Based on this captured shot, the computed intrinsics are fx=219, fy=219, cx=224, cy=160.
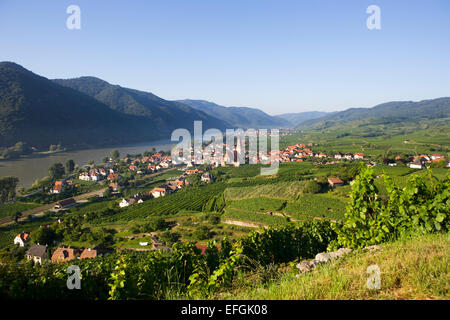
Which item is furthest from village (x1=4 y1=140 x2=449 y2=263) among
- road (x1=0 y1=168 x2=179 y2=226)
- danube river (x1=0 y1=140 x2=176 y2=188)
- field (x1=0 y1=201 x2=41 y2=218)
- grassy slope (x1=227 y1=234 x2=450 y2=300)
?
grassy slope (x1=227 y1=234 x2=450 y2=300)

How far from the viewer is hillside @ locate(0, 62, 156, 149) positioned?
218ft

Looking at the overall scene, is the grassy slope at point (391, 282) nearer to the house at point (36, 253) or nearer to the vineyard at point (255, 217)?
the vineyard at point (255, 217)

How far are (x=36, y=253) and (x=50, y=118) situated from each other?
82.4 meters

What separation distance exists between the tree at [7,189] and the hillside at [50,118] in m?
40.6

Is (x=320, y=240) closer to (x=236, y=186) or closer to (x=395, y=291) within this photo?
(x=395, y=291)

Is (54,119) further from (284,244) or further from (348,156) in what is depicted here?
(284,244)

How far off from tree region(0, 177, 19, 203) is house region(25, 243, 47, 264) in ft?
63.8

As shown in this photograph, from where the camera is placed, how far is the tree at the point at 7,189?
30.1 m

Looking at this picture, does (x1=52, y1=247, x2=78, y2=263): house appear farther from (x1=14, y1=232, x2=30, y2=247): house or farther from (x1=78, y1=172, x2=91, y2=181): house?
(x1=78, y1=172, x2=91, y2=181): house

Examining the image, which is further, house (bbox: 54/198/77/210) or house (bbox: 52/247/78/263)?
house (bbox: 54/198/77/210)

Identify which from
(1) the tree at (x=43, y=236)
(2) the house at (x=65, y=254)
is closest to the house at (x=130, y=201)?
(1) the tree at (x=43, y=236)

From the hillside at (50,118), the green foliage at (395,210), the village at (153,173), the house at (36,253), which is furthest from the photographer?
the hillside at (50,118)
